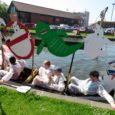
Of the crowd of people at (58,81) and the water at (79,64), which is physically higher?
the crowd of people at (58,81)

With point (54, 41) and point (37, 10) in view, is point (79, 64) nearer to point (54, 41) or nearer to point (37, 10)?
point (54, 41)

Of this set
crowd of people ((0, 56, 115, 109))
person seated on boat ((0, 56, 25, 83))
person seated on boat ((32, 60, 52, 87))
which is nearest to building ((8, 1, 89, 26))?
person seated on boat ((0, 56, 25, 83))

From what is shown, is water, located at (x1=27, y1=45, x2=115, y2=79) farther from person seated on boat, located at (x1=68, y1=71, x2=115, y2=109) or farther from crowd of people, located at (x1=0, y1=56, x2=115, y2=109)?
person seated on boat, located at (x1=68, y1=71, x2=115, y2=109)

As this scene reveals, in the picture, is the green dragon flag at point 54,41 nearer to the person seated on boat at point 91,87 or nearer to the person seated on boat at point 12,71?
the person seated on boat at point 91,87

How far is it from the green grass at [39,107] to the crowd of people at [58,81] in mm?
826

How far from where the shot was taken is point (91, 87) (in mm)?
7949

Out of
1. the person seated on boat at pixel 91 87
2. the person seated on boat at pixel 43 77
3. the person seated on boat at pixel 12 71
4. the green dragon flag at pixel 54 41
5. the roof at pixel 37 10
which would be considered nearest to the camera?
the person seated on boat at pixel 91 87

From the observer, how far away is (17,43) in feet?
31.3

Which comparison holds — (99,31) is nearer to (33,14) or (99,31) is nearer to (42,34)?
(42,34)

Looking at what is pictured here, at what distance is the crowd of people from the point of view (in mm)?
7812

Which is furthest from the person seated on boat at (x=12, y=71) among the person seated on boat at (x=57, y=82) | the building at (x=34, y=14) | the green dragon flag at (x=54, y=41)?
the building at (x=34, y=14)

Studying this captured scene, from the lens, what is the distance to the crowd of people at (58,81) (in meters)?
7.81

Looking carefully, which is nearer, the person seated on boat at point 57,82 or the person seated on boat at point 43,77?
the person seated on boat at point 57,82

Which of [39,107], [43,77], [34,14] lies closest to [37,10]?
[34,14]
